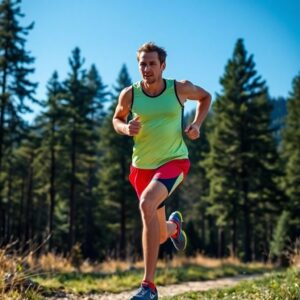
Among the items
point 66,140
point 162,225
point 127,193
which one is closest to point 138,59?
point 162,225

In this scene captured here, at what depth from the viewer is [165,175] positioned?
4223 millimetres

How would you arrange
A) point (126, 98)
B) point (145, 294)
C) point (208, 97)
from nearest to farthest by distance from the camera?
point (145, 294) → point (126, 98) → point (208, 97)

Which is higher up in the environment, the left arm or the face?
the face

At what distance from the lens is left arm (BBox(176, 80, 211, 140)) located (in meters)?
4.38

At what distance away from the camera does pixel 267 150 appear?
29.2 metres

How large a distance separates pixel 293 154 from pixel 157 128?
33664mm

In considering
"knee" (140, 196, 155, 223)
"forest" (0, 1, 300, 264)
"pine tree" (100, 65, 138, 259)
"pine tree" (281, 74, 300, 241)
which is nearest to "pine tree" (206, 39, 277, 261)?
"forest" (0, 1, 300, 264)

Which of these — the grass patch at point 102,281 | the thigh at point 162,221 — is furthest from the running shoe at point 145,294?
the grass patch at point 102,281

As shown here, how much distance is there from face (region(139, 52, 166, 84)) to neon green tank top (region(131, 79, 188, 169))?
159 mm

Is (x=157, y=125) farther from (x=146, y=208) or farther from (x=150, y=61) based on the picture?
(x=146, y=208)

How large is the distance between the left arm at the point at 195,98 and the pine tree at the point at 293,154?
2819 cm

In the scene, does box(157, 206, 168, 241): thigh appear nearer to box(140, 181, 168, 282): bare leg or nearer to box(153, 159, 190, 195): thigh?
box(153, 159, 190, 195): thigh

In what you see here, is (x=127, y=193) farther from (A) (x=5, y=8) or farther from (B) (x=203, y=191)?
(A) (x=5, y=8)

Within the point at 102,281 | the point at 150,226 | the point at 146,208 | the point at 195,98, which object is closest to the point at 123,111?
the point at 195,98
